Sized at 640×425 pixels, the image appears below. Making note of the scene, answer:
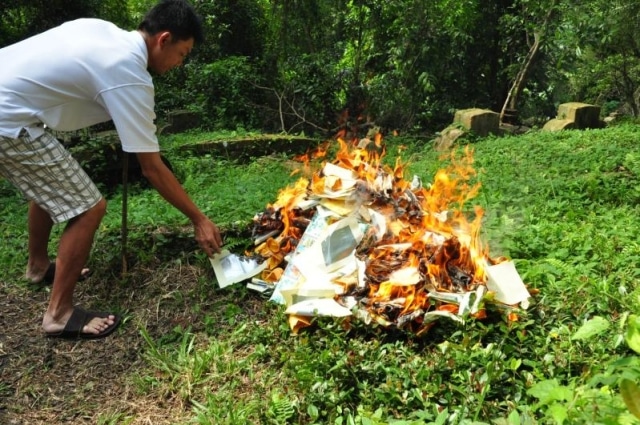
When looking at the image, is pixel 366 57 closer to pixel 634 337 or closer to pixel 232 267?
pixel 232 267

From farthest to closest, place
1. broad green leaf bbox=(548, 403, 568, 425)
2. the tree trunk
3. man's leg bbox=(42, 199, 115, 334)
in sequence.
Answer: the tree trunk
man's leg bbox=(42, 199, 115, 334)
broad green leaf bbox=(548, 403, 568, 425)

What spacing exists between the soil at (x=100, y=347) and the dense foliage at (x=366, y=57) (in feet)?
23.6

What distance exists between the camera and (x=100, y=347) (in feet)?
9.50

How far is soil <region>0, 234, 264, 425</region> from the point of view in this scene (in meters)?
2.47

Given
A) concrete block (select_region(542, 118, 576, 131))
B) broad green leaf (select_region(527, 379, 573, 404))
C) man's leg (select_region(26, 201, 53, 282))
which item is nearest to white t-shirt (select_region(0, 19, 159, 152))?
man's leg (select_region(26, 201, 53, 282))

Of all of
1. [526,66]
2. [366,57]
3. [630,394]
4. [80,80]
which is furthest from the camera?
[366,57]

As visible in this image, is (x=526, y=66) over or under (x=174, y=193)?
under

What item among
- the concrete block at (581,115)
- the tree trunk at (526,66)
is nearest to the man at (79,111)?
the concrete block at (581,115)

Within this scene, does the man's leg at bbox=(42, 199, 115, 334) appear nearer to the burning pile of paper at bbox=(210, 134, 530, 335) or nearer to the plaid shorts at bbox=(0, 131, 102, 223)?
the plaid shorts at bbox=(0, 131, 102, 223)

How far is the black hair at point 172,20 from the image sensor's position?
9.21ft

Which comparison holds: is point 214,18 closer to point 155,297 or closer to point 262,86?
point 262,86

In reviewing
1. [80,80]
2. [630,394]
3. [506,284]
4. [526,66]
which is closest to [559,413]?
[630,394]

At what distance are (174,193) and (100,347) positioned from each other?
955mm

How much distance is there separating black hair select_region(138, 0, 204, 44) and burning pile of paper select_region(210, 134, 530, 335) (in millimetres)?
1284
